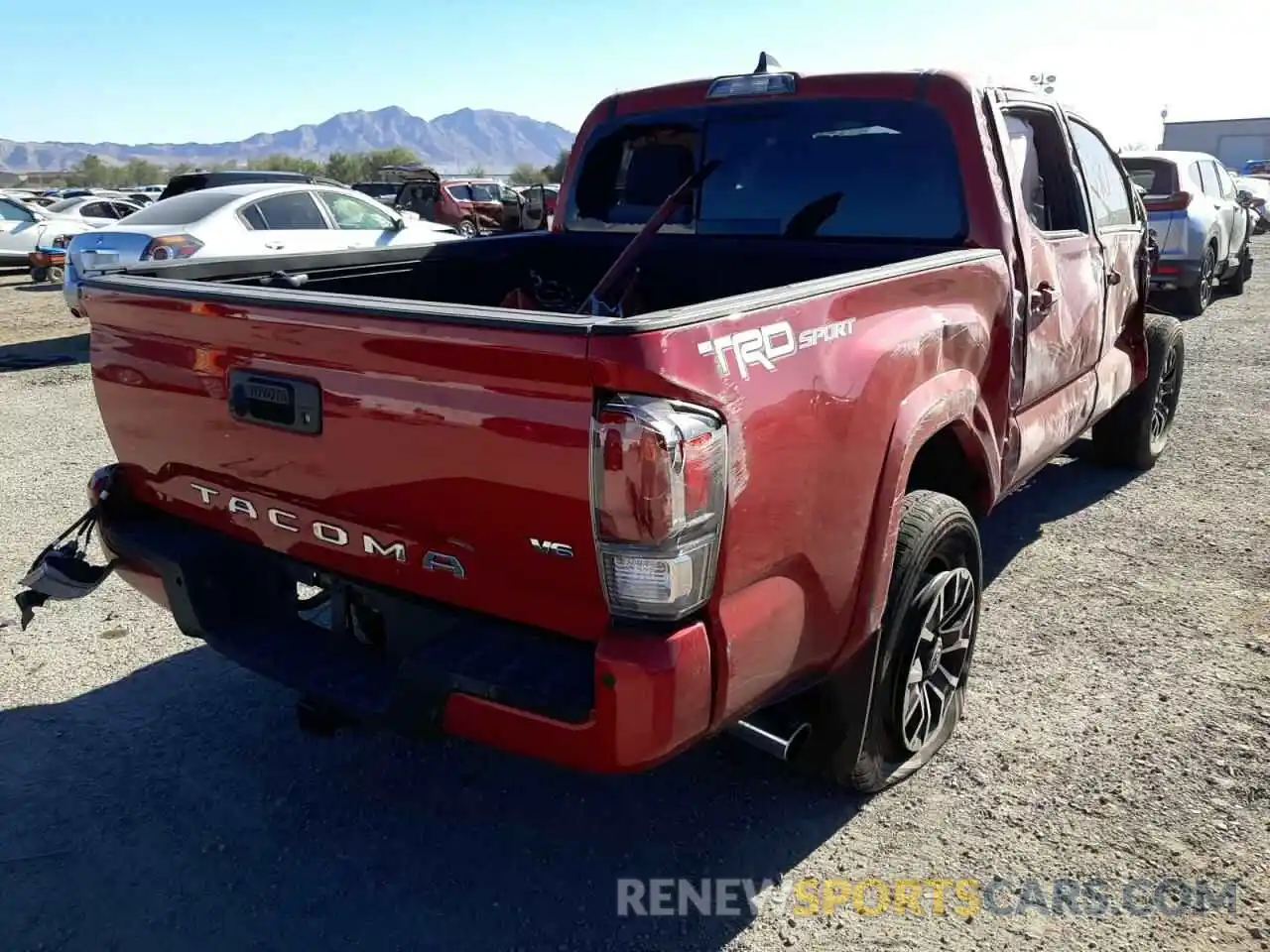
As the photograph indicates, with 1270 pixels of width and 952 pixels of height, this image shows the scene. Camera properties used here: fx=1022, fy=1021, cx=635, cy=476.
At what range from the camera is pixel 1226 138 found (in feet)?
203

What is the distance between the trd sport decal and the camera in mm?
2068

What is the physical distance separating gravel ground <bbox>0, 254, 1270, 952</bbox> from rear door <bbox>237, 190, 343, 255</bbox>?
675cm

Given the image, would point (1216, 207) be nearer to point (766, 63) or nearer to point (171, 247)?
point (766, 63)

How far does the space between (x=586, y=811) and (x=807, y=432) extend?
144 centimetres

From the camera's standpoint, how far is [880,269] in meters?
2.67

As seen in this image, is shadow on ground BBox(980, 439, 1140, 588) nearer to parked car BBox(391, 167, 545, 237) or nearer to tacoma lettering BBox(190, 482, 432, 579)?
tacoma lettering BBox(190, 482, 432, 579)

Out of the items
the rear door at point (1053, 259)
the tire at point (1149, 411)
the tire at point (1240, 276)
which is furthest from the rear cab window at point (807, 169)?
the tire at point (1240, 276)

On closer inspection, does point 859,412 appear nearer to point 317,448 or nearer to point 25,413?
point 317,448

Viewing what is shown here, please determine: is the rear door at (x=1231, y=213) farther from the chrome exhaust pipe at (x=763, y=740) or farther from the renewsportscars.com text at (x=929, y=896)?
the chrome exhaust pipe at (x=763, y=740)

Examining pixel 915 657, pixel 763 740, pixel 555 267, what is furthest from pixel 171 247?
pixel 763 740

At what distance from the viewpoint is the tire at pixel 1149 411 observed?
5.78 m

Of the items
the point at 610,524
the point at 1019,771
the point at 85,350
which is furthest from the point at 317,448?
the point at 85,350

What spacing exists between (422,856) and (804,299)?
6.03ft

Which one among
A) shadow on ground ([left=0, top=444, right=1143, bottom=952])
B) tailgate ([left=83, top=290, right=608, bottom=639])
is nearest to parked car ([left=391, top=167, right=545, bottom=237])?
shadow on ground ([left=0, top=444, right=1143, bottom=952])
